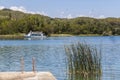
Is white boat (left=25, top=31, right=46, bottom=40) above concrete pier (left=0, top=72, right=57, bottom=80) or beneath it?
beneath

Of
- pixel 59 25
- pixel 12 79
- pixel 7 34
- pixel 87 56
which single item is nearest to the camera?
pixel 12 79

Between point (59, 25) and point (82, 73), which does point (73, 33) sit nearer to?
point (59, 25)

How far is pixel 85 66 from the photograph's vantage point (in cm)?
2344

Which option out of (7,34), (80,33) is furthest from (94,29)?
(7,34)

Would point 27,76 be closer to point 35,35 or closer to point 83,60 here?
point 83,60

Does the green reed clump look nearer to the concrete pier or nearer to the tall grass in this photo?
the tall grass

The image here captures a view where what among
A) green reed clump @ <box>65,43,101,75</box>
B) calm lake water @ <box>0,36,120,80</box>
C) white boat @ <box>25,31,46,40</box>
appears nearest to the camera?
green reed clump @ <box>65,43,101,75</box>

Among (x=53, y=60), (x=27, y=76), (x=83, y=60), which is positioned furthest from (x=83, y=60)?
(x=53, y=60)

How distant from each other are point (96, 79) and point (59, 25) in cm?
17123

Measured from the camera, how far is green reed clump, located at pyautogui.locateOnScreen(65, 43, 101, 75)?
2336 centimetres

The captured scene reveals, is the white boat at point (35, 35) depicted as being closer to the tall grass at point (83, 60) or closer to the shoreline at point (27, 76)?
the tall grass at point (83, 60)

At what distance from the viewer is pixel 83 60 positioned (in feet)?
76.6

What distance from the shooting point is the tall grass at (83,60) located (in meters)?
23.4

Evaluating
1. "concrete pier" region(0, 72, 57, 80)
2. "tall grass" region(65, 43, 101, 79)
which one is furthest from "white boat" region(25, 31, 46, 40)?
"concrete pier" region(0, 72, 57, 80)
